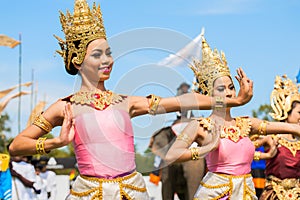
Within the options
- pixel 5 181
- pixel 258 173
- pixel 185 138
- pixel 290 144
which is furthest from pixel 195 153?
pixel 258 173

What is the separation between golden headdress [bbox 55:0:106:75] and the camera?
191 inches

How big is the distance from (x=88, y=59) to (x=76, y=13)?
1.39ft

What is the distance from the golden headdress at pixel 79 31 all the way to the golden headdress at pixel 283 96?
3900 mm

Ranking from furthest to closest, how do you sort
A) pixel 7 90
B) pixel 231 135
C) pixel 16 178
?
pixel 7 90, pixel 16 178, pixel 231 135

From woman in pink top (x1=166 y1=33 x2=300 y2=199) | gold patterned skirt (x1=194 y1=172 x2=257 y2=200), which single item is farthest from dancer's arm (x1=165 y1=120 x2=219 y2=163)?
gold patterned skirt (x1=194 y1=172 x2=257 y2=200)

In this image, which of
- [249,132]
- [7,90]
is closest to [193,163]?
[249,132]

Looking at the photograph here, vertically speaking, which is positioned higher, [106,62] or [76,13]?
[76,13]

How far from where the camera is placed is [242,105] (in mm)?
4980

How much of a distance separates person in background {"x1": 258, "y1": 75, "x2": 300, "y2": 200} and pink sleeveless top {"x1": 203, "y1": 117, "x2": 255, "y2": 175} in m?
2.05

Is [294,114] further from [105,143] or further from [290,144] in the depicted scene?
[105,143]

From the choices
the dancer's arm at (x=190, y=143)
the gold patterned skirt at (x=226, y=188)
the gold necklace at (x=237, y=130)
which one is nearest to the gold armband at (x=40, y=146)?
the dancer's arm at (x=190, y=143)

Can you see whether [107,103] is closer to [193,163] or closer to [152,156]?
[152,156]

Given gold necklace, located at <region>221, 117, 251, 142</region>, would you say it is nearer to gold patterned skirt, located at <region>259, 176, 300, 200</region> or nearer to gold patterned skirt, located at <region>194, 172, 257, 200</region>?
gold patterned skirt, located at <region>194, 172, 257, 200</region>

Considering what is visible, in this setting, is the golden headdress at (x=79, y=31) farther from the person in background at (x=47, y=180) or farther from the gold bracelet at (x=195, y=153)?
the person in background at (x=47, y=180)
